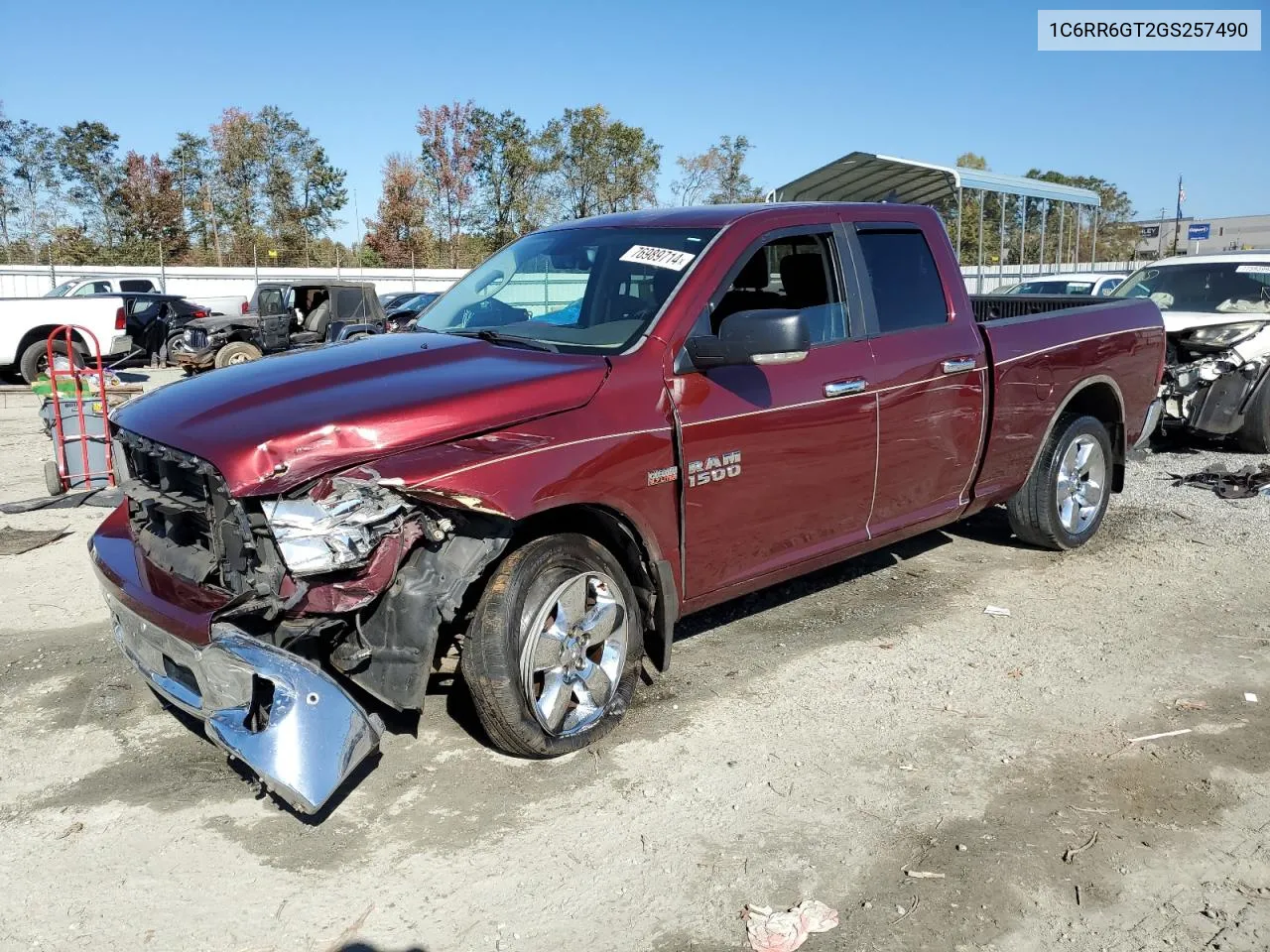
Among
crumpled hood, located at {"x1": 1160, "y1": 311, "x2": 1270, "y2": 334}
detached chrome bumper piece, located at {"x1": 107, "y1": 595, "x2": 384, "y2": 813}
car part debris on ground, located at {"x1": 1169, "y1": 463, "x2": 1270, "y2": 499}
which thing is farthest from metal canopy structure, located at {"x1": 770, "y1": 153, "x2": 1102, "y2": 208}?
detached chrome bumper piece, located at {"x1": 107, "y1": 595, "x2": 384, "y2": 813}

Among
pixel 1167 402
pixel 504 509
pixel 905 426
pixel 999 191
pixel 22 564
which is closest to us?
pixel 504 509

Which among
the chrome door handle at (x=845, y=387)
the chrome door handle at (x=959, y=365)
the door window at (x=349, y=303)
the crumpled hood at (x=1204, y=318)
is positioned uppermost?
the door window at (x=349, y=303)

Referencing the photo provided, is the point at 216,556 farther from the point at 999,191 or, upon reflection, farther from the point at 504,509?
the point at 999,191

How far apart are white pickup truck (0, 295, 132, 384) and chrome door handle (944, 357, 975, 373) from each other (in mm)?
15651

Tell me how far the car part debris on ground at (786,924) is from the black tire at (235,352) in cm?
1659

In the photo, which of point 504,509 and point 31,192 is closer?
point 504,509

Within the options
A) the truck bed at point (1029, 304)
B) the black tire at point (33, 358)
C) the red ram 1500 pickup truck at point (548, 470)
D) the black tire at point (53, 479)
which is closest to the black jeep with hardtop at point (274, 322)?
the black tire at point (33, 358)

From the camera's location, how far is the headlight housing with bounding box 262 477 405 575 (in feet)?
10.2

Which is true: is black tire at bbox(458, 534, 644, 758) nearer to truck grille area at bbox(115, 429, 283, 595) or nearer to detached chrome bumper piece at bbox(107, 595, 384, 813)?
detached chrome bumper piece at bbox(107, 595, 384, 813)

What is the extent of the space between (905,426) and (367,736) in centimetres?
290

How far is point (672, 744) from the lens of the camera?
3908mm

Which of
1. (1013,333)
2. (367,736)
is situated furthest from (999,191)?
(367,736)

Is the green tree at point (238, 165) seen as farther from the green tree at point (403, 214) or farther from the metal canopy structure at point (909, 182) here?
the metal canopy structure at point (909, 182)

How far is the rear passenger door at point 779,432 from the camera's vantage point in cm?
399
